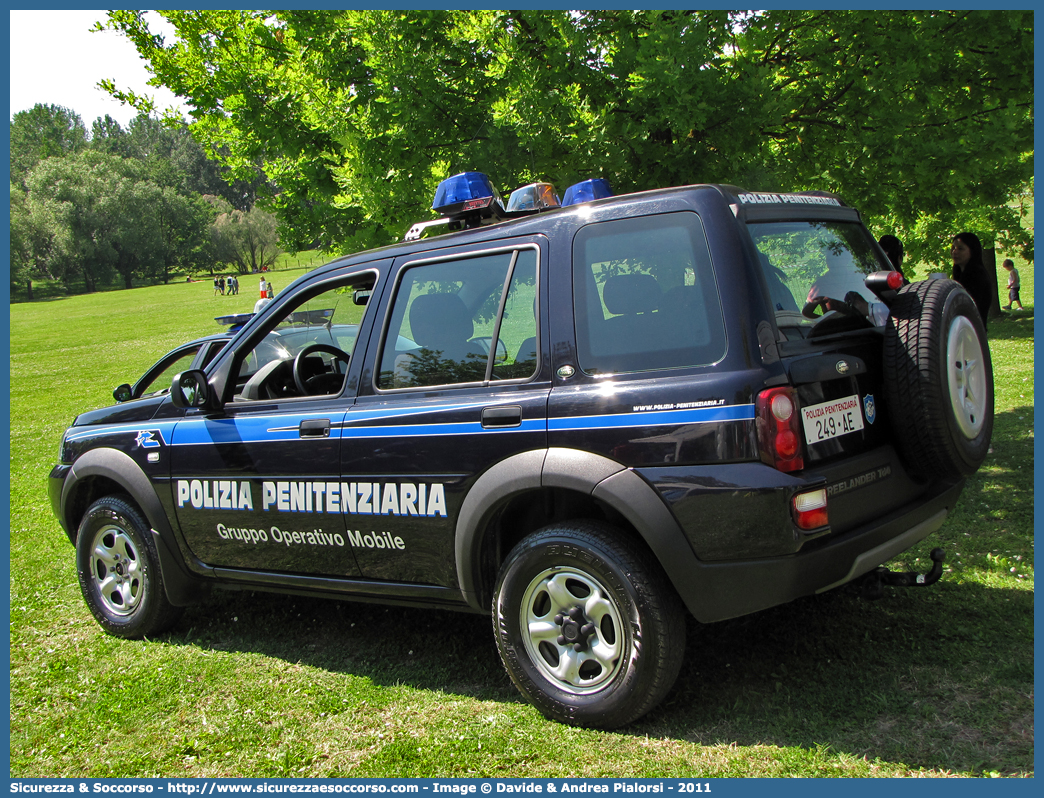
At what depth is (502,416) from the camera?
3.46 meters

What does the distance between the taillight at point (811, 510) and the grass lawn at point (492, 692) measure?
2.77ft

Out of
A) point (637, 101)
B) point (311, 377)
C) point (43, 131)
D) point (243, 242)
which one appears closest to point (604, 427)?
point (311, 377)

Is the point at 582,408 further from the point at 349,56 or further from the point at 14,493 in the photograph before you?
the point at 14,493

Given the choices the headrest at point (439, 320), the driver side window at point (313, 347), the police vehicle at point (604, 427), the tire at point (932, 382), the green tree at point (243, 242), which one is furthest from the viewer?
the green tree at point (243, 242)

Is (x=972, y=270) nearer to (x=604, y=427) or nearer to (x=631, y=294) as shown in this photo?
(x=631, y=294)

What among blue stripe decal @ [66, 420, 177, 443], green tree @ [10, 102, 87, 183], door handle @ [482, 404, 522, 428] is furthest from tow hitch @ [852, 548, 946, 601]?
green tree @ [10, 102, 87, 183]

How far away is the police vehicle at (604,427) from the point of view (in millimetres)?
3059

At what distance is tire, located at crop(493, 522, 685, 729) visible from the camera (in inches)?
126

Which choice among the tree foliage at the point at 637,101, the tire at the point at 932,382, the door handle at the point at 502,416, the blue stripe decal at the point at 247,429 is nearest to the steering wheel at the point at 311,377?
the blue stripe decal at the point at 247,429

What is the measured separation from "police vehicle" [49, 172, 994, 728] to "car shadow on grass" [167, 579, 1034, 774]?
39cm

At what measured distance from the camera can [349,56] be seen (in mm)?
6984

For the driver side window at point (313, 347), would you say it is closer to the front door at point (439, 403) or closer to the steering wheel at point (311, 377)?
the steering wheel at point (311, 377)

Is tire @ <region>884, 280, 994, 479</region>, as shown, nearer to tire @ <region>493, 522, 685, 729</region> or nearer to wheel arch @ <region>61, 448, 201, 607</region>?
tire @ <region>493, 522, 685, 729</region>

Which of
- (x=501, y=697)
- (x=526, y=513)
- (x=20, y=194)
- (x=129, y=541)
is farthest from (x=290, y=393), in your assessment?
(x=20, y=194)
